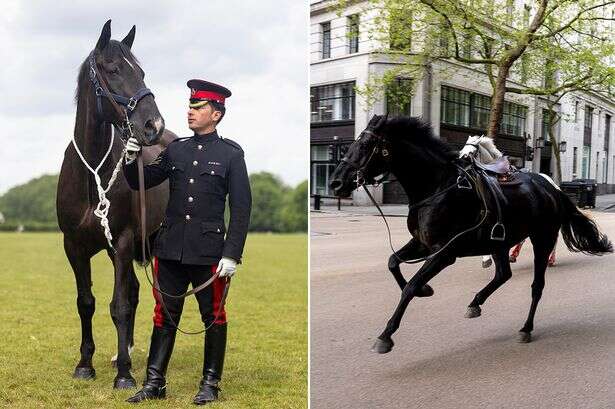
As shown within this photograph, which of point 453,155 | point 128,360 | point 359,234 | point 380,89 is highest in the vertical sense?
point 380,89

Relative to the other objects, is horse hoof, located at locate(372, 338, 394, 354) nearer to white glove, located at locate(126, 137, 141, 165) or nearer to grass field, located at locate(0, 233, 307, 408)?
grass field, located at locate(0, 233, 307, 408)

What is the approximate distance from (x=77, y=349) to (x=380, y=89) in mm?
2526

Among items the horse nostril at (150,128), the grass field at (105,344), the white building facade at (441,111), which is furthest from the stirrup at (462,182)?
the grass field at (105,344)

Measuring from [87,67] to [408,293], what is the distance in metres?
1.67

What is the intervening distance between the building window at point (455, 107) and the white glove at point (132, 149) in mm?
1230

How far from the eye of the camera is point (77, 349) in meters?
4.08

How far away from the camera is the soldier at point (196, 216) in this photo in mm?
3104

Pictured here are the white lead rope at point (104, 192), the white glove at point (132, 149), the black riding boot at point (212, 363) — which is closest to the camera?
the white glove at point (132, 149)

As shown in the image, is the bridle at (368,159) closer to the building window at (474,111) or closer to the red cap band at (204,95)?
the building window at (474,111)

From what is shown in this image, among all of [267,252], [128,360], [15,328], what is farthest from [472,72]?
[267,252]

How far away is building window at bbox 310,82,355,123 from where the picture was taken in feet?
8.50

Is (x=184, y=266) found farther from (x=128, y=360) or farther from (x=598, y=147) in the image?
(x=598, y=147)

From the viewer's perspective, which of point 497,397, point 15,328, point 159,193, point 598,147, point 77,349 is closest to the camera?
point 497,397

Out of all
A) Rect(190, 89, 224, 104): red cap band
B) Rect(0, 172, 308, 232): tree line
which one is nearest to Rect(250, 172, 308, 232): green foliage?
Rect(0, 172, 308, 232): tree line
